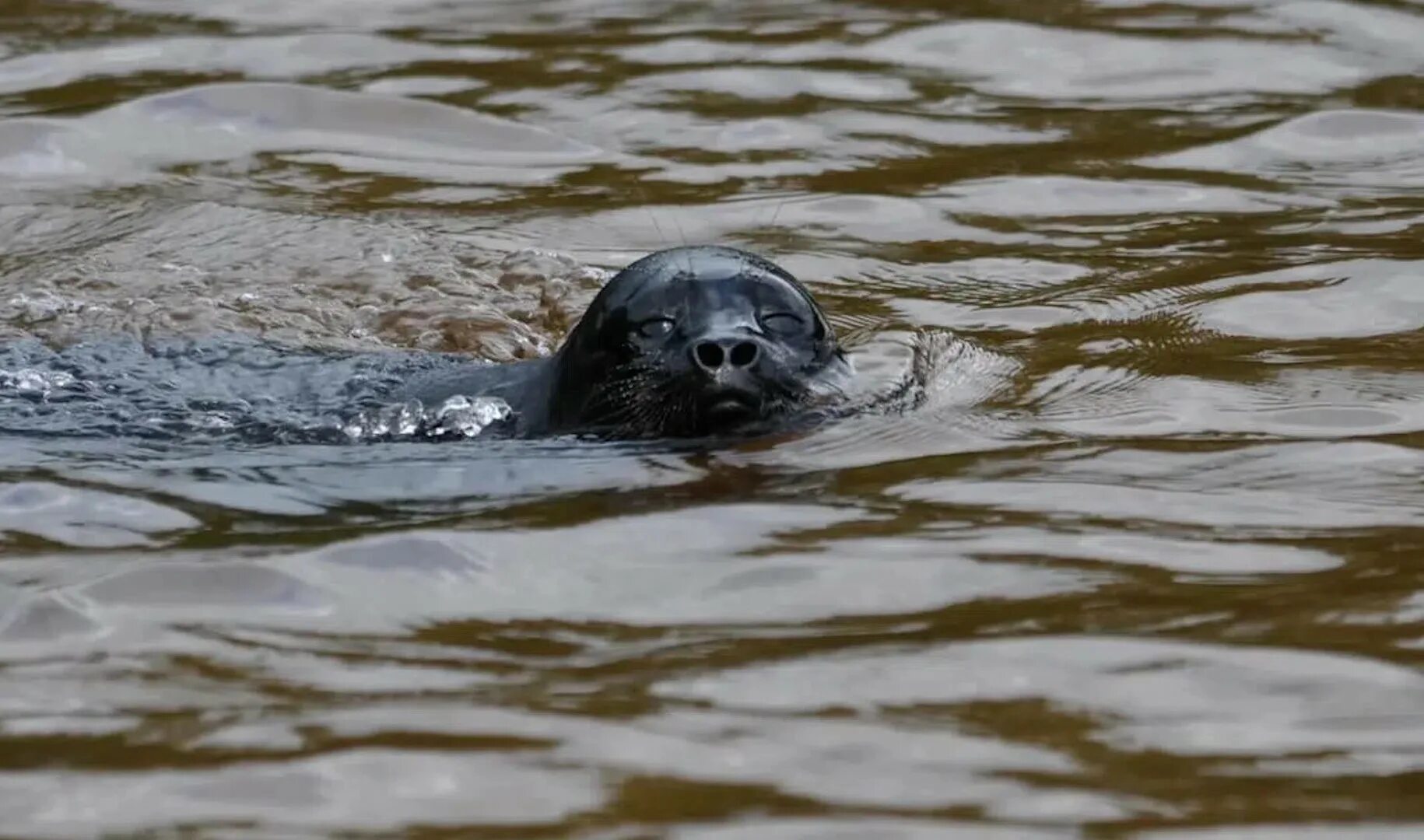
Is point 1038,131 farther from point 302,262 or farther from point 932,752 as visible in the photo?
point 932,752

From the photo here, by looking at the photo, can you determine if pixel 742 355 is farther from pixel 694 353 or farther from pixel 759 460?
pixel 759 460

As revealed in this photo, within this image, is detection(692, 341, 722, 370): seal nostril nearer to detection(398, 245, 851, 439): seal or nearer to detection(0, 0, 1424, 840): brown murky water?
detection(398, 245, 851, 439): seal

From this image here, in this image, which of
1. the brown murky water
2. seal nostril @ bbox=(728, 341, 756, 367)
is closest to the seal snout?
seal nostril @ bbox=(728, 341, 756, 367)

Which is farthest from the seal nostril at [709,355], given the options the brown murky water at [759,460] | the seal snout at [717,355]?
the brown murky water at [759,460]

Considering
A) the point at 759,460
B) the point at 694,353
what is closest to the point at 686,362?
the point at 694,353

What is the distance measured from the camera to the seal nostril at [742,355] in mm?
5617

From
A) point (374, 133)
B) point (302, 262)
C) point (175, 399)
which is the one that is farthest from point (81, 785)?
point (374, 133)

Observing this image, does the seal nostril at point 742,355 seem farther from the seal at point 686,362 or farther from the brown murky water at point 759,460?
the brown murky water at point 759,460

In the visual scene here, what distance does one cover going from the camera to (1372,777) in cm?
381

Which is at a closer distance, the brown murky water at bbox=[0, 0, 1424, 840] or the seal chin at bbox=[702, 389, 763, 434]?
the brown murky water at bbox=[0, 0, 1424, 840]

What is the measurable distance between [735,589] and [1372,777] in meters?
1.35

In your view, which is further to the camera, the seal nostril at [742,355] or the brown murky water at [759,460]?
the seal nostril at [742,355]

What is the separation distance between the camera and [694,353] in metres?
5.61

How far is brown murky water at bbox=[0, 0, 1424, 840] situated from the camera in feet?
12.8
